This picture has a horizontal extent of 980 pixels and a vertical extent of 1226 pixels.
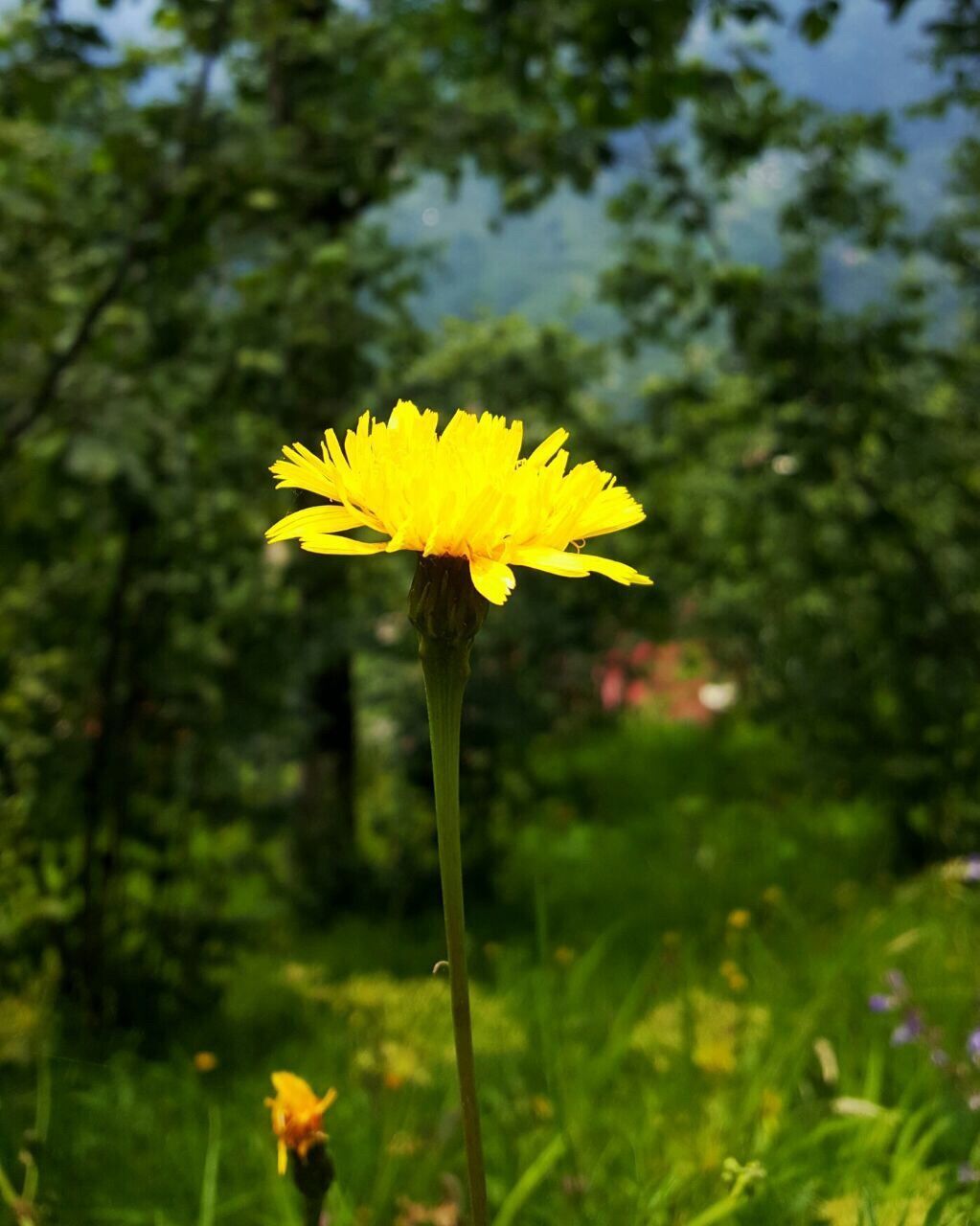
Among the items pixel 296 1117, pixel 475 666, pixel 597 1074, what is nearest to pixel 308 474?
pixel 296 1117

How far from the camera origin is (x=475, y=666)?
11.8 ft

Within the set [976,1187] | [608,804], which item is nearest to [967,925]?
[976,1187]

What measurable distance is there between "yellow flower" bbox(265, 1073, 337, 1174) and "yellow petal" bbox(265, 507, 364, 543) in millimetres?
353

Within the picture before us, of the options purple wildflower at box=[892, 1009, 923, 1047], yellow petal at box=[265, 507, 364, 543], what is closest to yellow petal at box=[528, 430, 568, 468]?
yellow petal at box=[265, 507, 364, 543]

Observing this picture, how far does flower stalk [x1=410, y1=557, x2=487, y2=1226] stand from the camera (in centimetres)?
58

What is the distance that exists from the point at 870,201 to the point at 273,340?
7.39 feet

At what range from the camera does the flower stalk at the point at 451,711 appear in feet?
1.90

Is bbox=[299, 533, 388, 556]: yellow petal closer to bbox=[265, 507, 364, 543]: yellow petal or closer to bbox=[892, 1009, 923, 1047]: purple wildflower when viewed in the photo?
bbox=[265, 507, 364, 543]: yellow petal

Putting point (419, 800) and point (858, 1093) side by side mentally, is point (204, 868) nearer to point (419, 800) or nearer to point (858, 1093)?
point (419, 800)

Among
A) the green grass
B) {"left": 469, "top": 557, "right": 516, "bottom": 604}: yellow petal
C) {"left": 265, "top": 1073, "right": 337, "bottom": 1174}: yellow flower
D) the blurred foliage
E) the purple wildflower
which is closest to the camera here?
{"left": 469, "top": 557, "right": 516, "bottom": 604}: yellow petal

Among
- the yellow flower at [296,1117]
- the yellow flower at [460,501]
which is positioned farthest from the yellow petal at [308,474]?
the yellow flower at [296,1117]

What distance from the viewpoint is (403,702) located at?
11.6 ft

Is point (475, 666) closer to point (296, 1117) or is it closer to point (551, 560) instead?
point (296, 1117)

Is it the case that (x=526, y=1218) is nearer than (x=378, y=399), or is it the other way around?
(x=526, y=1218)
